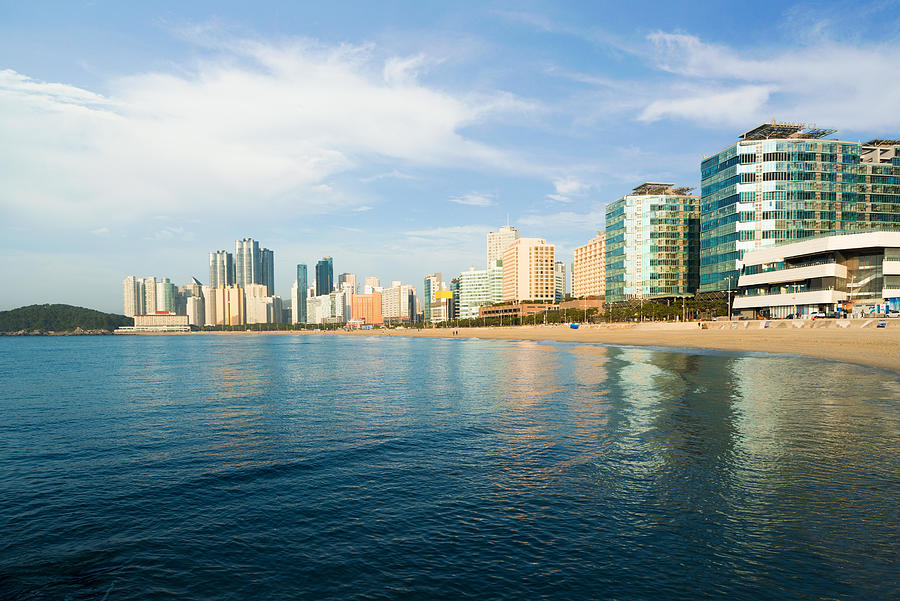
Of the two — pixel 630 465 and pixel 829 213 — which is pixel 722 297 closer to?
pixel 829 213

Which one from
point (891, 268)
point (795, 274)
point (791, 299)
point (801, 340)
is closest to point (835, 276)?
point (891, 268)

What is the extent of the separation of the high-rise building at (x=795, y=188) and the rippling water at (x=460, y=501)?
134460mm

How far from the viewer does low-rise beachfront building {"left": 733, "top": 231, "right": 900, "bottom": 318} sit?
107438mm

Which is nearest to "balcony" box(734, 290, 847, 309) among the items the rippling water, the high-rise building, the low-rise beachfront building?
the low-rise beachfront building

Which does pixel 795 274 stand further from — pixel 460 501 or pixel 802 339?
pixel 460 501

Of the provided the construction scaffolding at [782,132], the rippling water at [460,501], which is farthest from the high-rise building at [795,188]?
the rippling water at [460,501]

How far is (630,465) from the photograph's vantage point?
20.1m

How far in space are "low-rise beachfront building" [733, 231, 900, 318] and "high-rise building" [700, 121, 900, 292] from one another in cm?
1776

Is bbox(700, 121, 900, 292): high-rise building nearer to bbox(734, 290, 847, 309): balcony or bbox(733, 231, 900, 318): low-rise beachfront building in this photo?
bbox(734, 290, 847, 309): balcony

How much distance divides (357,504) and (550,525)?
19.9 ft

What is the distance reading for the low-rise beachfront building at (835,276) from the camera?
4230 inches

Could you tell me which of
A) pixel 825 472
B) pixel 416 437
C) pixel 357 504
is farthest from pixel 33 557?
pixel 825 472

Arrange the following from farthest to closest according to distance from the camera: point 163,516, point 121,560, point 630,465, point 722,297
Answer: point 722,297 < point 630,465 < point 163,516 < point 121,560

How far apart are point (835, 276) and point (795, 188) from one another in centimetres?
4965
